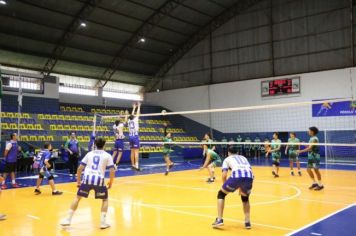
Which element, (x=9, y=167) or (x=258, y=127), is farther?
(x=258, y=127)

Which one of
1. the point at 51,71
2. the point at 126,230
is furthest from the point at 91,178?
the point at 51,71

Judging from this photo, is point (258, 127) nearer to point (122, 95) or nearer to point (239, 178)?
point (122, 95)

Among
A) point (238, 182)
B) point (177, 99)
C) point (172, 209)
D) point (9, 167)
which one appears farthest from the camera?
point (177, 99)

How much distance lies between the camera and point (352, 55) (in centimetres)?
2441

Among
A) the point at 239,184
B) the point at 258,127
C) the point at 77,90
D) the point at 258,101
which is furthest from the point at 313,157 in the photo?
the point at 77,90

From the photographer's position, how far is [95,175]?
20.8ft

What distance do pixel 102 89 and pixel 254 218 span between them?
26808 millimetres

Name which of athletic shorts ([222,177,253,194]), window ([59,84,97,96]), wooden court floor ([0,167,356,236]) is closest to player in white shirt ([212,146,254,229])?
athletic shorts ([222,177,253,194])

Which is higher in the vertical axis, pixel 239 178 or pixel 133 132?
pixel 133 132

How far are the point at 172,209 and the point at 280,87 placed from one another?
71.0ft

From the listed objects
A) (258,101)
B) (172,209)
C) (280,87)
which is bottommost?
(172,209)

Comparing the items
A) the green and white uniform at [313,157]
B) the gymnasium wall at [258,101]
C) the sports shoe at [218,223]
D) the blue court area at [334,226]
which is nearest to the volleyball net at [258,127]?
the gymnasium wall at [258,101]

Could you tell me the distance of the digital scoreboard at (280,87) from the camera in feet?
87.9

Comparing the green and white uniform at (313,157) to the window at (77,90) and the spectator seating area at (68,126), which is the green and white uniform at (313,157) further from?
the window at (77,90)
